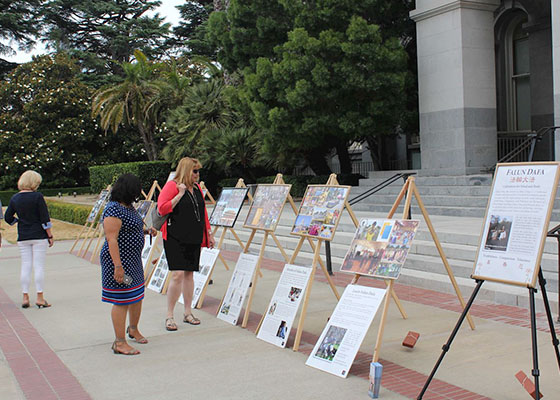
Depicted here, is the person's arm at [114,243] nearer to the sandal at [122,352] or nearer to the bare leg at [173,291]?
the sandal at [122,352]

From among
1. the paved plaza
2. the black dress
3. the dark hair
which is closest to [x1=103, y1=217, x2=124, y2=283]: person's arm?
the dark hair

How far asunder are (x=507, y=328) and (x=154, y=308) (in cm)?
446

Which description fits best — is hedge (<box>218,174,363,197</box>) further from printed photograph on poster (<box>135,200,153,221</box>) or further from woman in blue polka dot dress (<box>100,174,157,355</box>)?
woman in blue polka dot dress (<box>100,174,157,355</box>)

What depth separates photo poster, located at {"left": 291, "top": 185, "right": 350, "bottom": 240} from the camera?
21.4ft

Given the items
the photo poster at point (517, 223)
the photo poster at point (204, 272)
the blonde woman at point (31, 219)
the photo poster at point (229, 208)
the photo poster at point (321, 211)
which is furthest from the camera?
the photo poster at point (229, 208)

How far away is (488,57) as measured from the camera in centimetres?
1527

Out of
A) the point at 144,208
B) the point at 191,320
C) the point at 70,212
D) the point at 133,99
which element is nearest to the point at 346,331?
the point at 191,320

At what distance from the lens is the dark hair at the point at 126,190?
5777 mm

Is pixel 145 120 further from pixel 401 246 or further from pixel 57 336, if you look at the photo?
pixel 401 246

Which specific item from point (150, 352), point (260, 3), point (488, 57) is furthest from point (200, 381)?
point (260, 3)

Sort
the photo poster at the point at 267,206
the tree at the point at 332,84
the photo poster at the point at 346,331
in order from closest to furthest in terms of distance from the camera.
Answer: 1. the photo poster at the point at 346,331
2. the photo poster at the point at 267,206
3. the tree at the point at 332,84

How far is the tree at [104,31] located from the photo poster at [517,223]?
41973 mm

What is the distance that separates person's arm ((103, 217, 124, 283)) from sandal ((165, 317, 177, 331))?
1.28m

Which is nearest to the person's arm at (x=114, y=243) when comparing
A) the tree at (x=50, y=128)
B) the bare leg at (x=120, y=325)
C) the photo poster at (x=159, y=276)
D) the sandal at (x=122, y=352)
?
the bare leg at (x=120, y=325)
